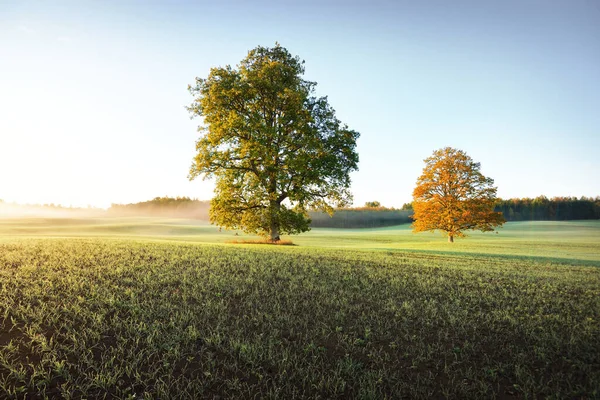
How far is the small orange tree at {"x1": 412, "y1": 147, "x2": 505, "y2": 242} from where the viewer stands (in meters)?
36.3

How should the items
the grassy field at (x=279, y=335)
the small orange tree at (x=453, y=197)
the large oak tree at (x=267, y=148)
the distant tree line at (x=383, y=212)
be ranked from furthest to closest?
the distant tree line at (x=383, y=212)
the small orange tree at (x=453, y=197)
the large oak tree at (x=267, y=148)
the grassy field at (x=279, y=335)

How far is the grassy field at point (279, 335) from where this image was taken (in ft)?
16.6

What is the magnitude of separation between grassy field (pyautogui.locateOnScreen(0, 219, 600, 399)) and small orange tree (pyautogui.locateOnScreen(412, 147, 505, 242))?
86.2 ft

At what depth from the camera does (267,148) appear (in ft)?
78.7

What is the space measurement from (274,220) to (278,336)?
63.7 ft

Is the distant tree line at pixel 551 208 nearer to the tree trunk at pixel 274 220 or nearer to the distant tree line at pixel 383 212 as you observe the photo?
the distant tree line at pixel 383 212

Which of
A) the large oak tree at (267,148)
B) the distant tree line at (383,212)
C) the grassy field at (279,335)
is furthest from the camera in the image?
the distant tree line at (383,212)

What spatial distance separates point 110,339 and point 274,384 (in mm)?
3326

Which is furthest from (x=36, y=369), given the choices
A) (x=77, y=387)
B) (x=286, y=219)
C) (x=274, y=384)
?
(x=286, y=219)

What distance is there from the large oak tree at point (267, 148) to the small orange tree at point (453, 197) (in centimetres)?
1520

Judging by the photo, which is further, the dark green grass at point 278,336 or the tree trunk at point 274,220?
the tree trunk at point 274,220

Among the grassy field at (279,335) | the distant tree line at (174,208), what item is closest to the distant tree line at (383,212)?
the distant tree line at (174,208)

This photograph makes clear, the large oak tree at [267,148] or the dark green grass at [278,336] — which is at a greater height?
the large oak tree at [267,148]

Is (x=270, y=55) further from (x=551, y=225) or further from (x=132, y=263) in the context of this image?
(x=551, y=225)
